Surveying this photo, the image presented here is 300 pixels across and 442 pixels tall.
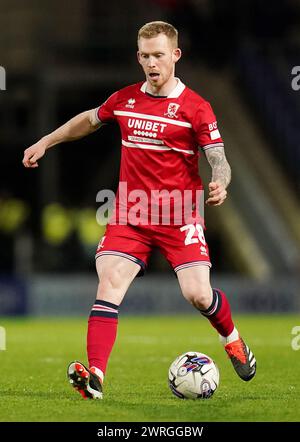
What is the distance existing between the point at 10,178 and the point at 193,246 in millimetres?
16591

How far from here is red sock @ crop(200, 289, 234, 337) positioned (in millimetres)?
7916

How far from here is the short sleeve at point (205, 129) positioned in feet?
25.3

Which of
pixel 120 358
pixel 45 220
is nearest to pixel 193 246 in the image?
pixel 120 358

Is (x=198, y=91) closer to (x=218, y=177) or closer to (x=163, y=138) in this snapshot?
(x=163, y=138)

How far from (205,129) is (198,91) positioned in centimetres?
1474

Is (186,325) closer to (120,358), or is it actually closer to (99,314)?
(120,358)

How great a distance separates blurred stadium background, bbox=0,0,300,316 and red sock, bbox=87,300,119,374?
12.0m

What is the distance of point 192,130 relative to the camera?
7809mm

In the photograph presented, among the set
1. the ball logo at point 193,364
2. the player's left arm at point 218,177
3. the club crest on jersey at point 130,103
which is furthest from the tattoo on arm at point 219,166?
the ball logo at point 193,364

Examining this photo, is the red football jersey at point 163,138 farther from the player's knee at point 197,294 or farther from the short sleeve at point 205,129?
the player's knee at point 197,294

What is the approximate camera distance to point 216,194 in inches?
286

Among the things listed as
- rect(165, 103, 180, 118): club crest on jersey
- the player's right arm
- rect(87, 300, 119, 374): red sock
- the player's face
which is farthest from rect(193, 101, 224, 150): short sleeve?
rect(87, 300, 119, 374): red sock

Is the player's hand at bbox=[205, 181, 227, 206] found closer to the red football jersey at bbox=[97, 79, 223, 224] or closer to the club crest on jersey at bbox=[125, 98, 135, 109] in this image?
the red football jersey at bbox=[97, 79, 223, 224]
